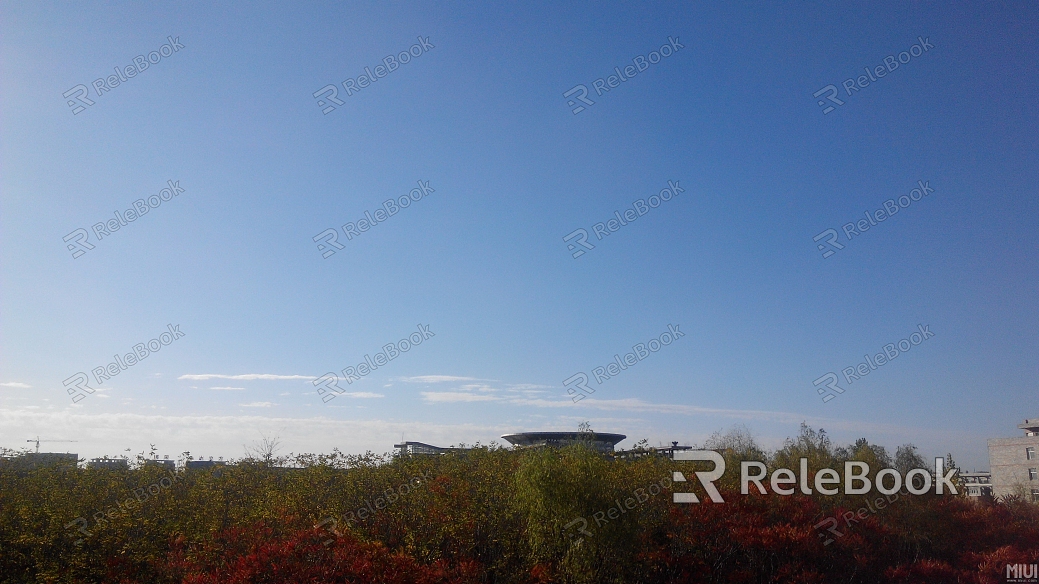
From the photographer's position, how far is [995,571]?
1184cm

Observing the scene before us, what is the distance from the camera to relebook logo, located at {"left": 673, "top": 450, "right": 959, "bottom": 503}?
42.3 feet

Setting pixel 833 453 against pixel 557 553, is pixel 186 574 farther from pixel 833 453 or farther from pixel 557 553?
pixel 833 453

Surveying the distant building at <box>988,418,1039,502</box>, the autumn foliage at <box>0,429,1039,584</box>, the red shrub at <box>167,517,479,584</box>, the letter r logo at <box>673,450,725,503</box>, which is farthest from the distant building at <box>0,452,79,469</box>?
the distant building at <box>988,418,1039,502</box>

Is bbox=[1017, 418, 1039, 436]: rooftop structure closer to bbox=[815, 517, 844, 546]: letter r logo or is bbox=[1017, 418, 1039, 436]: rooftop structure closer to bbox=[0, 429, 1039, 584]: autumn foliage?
bbox=[0, 429, 1039, 584]: autumn foliage

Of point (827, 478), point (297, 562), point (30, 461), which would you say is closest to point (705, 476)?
point (827, 478)

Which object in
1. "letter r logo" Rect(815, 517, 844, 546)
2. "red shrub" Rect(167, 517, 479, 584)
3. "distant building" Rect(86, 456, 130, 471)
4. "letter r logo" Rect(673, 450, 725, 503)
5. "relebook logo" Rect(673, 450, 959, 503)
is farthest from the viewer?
"relebook logo" Rect(673, 450, 959, 503)

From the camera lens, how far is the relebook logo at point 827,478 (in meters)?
12.9

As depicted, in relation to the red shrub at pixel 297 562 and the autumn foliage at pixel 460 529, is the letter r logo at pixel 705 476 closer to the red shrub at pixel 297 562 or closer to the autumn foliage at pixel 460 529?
the autumn foliage at pixel 460 529

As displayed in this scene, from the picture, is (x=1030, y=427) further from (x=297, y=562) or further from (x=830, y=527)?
(x=297, y=562)

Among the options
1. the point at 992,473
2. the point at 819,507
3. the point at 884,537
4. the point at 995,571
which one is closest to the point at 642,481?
the point at 819,507

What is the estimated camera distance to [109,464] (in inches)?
416

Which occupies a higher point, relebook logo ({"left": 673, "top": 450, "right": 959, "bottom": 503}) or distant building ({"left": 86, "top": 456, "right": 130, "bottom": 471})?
distant building ({"left": 86, "top": 456, "right": 130, "bottom": 471})

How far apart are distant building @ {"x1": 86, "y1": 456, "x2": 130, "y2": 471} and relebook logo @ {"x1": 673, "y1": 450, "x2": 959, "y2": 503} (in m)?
10.2

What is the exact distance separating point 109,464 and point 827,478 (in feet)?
47.3
